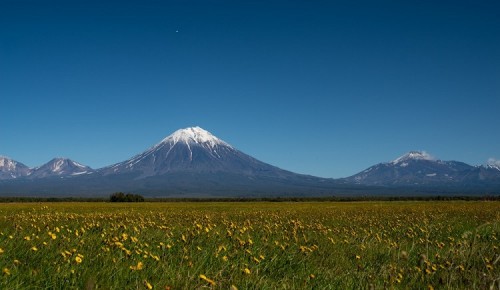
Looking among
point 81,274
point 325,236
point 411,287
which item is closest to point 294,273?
point 411,287

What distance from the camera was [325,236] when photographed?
35.8 ft

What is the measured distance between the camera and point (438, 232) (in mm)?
13758

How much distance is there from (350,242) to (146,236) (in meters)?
4.17

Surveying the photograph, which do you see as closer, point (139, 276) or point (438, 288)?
point (139, 276)

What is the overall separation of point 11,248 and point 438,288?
5.76 meters

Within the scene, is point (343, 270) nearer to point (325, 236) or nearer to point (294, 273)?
point (294, 273)

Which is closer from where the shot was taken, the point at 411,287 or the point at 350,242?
the point at 411,287

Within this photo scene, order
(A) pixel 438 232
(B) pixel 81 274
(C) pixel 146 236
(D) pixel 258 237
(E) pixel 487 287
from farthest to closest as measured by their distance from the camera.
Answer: (A) pixel 438 232 → (D) pixel 258 237 → (C) pixel 146 236 → (E) pixel 487 287 → (B) pixel 81 274

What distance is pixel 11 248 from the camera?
661cm

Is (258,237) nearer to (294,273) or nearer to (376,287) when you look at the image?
(294,273)

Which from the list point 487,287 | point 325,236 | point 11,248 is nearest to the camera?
point 487,287

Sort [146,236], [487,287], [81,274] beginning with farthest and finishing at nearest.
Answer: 1. [146,236]
2. [487,287]
3. [81,274]

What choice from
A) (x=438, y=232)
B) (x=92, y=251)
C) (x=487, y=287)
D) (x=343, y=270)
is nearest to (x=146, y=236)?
(x=92, y=251)

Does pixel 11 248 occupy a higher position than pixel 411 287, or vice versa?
pixel 11 248
